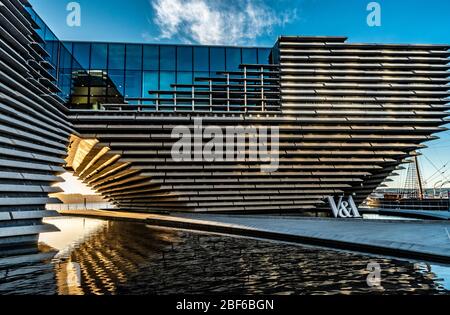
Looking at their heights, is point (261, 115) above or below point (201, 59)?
below

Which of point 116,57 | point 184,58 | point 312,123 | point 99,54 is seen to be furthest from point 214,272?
point 99,54

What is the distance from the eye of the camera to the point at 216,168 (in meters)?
21.2

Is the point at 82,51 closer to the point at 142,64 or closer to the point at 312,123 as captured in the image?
the point at 142,64

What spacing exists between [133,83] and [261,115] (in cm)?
1030

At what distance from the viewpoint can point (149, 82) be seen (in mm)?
24750

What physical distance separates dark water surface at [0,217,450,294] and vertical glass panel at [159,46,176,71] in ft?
58.8

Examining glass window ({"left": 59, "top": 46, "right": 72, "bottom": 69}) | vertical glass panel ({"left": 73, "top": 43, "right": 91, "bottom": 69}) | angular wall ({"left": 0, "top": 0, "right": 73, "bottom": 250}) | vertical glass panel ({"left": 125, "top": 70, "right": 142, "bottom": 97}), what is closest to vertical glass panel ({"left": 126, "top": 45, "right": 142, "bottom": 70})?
vertical glass panel ({"left": 125, "top": 70, "right": 142, "bottom": 97})

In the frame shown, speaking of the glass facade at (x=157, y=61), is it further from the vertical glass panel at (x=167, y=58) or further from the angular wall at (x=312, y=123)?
the angular wall at (x=312, y=123)

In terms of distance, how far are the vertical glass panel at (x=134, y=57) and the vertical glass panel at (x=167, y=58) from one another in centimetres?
161

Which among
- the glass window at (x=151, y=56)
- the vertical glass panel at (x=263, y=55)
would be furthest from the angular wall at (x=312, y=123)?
the glass window at (x=151, y=56)

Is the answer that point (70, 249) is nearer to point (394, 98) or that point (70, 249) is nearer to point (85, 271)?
point (85, 271)

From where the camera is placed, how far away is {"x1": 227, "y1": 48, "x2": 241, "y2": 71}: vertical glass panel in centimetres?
2483

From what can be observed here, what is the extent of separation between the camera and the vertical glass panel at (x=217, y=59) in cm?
2495
